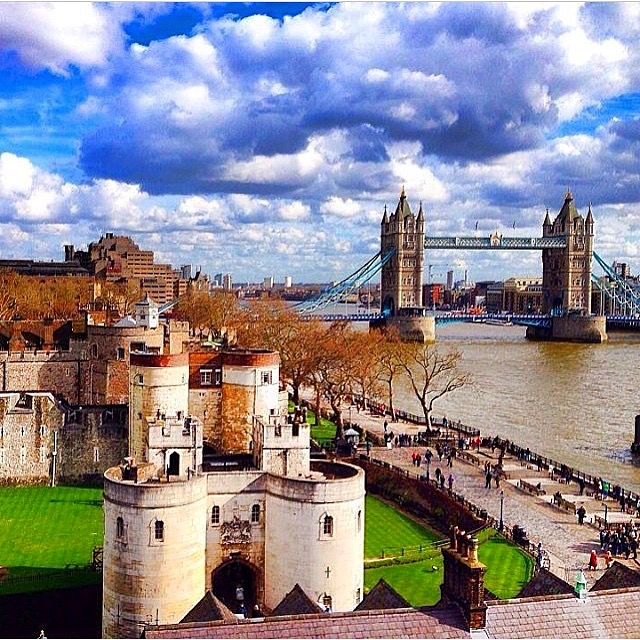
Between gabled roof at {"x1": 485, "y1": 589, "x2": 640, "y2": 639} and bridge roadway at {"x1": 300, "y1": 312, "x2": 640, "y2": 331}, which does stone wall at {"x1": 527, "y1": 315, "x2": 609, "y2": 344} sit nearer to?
bridge roadway at {"x1": 300, "y1": 312, "x2": 640, "y2": 331}

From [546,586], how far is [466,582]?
3648 millimetres

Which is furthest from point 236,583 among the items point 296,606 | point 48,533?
point 48,533

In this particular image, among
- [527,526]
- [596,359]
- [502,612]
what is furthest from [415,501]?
[596,359]

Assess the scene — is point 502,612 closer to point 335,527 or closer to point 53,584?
point 335,527

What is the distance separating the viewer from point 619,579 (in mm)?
15227

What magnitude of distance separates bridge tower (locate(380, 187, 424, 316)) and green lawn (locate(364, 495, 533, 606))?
94.9m

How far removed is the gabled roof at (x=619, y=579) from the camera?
14914 millimetres

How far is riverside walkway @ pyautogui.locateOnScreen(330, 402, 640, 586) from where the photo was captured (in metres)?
23.8

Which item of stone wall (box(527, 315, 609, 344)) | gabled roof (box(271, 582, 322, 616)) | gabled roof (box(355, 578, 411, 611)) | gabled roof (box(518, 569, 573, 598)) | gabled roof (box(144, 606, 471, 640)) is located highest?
stone wall (box(527, 315, 609, 344))

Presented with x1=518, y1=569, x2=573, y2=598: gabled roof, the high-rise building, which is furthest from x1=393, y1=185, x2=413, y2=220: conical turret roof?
x1=518, y1=569, x2=573, y2=598: gabled roof

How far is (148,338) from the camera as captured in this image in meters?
37.2

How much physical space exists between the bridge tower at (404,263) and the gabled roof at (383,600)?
105853 mm

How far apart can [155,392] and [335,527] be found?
9.99 meters

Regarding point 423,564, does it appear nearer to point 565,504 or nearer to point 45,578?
point 565,504
